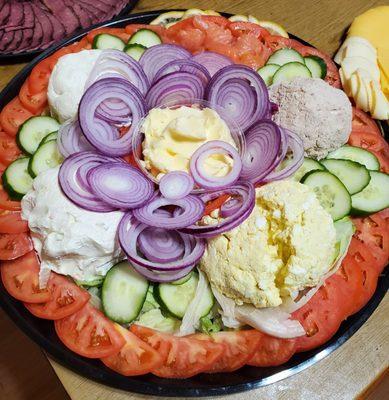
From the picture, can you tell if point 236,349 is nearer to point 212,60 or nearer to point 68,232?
point 68,232

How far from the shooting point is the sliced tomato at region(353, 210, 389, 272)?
6.30 feet

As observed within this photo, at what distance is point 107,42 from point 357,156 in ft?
3.90

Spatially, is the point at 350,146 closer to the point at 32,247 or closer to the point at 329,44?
the point at 329,44

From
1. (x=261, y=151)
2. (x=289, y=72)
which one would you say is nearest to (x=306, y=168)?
(x=261, y=151)

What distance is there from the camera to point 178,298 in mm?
1774

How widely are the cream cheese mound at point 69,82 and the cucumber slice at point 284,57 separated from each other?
30.9 inches

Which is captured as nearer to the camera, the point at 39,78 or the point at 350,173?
the point at 350,173

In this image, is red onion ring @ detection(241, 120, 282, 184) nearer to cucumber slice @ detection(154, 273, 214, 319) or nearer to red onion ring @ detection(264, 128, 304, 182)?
red onion ring @ detection(264, 128, 304, 182)

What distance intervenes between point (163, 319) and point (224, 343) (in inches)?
9.7

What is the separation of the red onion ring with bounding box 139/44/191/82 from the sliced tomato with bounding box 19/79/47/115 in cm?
44

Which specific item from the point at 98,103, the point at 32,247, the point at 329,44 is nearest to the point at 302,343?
the point at 32,247

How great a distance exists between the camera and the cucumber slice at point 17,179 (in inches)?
74.5

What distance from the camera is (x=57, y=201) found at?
5.54 feet

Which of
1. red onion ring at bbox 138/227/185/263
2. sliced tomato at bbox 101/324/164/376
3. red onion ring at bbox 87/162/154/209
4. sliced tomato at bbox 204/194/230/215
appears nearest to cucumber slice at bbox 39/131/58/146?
red onion ring at bbox 87/162/154/209
